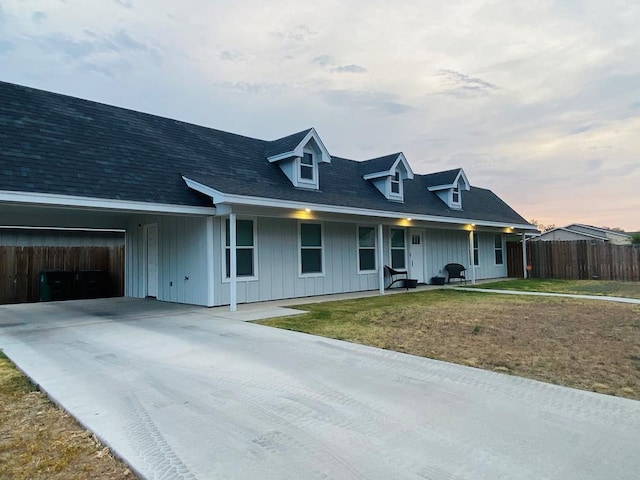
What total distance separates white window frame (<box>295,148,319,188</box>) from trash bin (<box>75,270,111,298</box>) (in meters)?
7.94

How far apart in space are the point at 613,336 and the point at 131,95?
19.1 meters

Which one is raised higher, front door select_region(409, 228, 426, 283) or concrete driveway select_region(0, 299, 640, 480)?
front door select_region(409, 228, 426, 283)

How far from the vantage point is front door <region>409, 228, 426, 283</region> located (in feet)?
50.8

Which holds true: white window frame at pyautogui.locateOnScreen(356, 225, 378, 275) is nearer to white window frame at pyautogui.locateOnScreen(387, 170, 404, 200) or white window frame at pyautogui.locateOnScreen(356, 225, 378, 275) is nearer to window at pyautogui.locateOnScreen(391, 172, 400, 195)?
white window frame at pyautogui.locateOnScreen(387, 170, 404, 200)

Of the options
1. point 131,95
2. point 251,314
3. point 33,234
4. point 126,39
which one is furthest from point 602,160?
point 33,234

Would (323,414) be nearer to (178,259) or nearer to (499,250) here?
(178,259)

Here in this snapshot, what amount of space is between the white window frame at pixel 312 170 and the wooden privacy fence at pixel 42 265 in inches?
281

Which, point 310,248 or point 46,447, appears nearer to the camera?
point 46,447

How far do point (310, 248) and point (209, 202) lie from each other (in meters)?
3.63

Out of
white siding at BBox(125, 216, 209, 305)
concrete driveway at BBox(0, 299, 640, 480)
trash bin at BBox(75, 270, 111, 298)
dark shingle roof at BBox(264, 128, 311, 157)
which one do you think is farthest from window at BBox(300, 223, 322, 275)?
trash bin at BBox(75, 270, 111, 298)

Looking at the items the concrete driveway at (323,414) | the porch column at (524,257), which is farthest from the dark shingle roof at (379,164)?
the concrete driveway at (323,414)

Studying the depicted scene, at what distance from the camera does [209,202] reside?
966 cm

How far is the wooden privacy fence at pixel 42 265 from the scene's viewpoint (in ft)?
42.6

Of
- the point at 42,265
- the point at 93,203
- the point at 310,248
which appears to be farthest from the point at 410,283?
the point at 42,265
